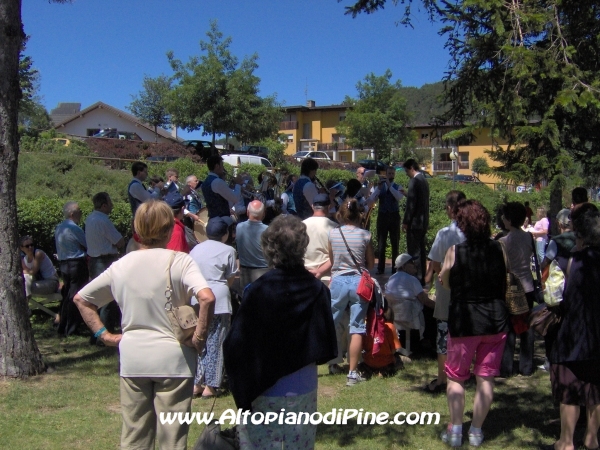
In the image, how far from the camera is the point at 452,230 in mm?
5352

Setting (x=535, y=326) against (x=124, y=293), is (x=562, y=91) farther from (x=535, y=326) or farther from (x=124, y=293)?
(x=124, y=293)

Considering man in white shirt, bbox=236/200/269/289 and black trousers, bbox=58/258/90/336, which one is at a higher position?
man in white shirt, bbox=236/200/269/289

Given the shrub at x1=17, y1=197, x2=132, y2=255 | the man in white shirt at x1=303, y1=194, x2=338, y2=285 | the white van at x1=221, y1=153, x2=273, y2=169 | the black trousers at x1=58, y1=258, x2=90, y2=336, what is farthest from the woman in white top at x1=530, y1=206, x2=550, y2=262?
the white van at x1=221, y1=153, x2=273, y2=169

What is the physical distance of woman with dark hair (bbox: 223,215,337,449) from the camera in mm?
2932

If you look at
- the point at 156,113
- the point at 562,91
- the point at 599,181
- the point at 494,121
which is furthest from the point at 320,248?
the point at 156,113

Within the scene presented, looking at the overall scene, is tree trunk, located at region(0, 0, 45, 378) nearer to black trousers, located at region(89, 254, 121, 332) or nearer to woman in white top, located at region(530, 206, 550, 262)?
black trousers, located at region(89, 254, 121, 332)

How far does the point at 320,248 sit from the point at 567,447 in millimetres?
2934

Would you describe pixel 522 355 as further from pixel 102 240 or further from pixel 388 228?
pixel 102 240

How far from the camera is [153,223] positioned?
131 inches

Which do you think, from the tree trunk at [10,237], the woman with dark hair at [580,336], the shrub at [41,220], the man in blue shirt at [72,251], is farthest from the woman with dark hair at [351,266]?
the shrub at [41,220]

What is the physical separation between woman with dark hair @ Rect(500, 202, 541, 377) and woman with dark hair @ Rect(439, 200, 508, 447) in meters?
1.39

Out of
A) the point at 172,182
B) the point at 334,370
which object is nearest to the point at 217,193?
the point at 172,182

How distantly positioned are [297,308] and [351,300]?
3075 mm

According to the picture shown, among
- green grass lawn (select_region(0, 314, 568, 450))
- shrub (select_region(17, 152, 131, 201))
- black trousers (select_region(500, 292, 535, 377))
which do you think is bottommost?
green grass lawn (select_region(0, 314, 568, 450))
